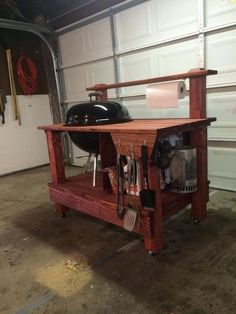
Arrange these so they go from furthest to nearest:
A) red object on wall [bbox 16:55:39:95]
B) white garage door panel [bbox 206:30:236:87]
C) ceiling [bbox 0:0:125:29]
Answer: red object on wall [bbox 16:55:39:95] < ceiling [bbox 0:0:125:29] < white garage door panel [bbox 206:30:236:87]

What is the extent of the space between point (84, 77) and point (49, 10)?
1267 mm

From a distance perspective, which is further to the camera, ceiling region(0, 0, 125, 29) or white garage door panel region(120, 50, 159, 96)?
ceiling region(0, 0, 125, 29)

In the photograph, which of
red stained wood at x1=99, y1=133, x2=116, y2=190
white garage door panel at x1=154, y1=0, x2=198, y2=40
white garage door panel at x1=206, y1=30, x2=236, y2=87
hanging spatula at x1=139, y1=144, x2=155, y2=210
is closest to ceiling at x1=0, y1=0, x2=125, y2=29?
white garage door panel at x1=154, y1=0, x2=198, y2=40

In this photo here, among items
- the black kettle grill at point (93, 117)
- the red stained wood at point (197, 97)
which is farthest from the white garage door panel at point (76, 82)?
the red stained wood at point (197, 97)

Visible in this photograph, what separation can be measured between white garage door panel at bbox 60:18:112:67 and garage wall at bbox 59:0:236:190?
0.01m

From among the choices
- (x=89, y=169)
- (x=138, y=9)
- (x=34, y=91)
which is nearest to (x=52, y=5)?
(x=34, y=91)

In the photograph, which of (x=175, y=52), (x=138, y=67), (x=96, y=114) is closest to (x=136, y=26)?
(x=138, y=67)

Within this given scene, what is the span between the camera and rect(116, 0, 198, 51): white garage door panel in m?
2.96

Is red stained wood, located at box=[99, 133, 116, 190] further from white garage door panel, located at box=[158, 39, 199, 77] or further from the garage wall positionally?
white garage door panel, located at box=[158, 39, 199, 77]

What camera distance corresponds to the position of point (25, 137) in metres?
4.80

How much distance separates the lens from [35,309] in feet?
4.83

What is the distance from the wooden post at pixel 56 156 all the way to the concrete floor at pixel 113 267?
129mm

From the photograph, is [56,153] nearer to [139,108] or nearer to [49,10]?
[139,108]

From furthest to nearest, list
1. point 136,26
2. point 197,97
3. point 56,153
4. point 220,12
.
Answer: point 136,26 < point 220,12 < point 56,153 < point 197,97
